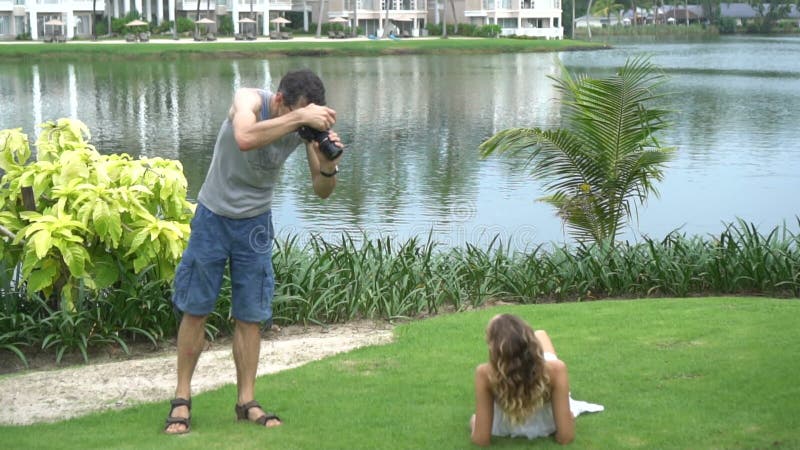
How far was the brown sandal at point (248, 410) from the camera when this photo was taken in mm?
6125

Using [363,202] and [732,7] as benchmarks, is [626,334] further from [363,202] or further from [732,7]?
[732,7]

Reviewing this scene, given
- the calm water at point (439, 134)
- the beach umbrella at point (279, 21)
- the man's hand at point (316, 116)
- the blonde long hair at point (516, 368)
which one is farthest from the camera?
the beach umbrella at point (279, 21)

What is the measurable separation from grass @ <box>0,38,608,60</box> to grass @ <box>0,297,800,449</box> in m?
60.0

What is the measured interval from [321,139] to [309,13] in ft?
334

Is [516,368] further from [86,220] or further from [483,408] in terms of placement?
[86,220]

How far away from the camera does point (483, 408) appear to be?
223 inches

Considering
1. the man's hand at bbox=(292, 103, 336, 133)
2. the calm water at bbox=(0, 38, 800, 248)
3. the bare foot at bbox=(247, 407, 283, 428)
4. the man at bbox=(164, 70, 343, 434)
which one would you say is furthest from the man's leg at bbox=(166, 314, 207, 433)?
the calm water at bbox=(0, 38, 800, 248)

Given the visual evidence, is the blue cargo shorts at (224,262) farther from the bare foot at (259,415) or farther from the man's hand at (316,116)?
the man's hand at (316,116)

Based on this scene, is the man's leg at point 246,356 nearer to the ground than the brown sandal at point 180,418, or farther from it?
farther from it

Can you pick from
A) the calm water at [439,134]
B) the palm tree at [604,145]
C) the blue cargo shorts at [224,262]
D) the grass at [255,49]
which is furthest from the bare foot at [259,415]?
the grass at [255,49]

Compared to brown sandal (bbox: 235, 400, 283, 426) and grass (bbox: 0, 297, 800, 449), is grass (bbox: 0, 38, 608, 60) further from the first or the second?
brown sandal (bbox: 235, 400, 283, 426)

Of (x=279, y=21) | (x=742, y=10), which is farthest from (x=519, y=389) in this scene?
(x=742, y=10)

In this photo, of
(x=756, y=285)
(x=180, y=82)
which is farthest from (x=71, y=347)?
(x=180, y=82)

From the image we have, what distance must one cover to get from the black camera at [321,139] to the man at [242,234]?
0.11 feet
